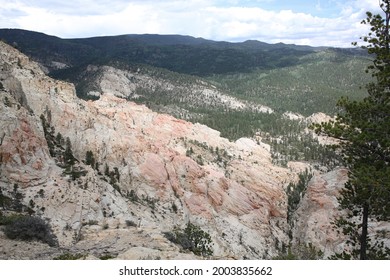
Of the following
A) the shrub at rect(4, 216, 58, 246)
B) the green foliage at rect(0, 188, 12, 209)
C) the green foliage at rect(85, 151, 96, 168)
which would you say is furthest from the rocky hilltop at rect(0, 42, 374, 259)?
the shrub at rect(4, 216, 58, 246)

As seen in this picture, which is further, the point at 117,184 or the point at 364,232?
the point at 117,184

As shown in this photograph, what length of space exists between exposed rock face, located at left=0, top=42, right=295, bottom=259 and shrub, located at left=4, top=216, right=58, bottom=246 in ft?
5.83

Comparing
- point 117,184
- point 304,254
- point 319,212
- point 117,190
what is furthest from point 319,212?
point 117,190

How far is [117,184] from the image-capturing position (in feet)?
138

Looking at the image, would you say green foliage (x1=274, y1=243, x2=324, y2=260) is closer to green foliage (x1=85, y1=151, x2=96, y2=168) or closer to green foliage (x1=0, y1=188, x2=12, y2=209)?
green foliage (x1=0, y1=188, x2=12, y2=209)

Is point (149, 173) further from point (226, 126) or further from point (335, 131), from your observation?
point (226, 126)

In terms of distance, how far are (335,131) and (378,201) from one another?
3.25m

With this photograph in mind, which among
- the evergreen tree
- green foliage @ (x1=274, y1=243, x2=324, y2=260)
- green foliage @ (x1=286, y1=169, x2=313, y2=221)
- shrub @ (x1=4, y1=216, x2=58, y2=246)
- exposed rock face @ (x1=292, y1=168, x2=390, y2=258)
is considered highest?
the evergreen tree

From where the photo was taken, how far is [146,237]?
20.0 meters

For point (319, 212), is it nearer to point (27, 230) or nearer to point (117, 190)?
point (117, 190)

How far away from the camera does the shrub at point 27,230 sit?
51.6 feet

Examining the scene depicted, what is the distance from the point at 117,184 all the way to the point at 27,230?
25947 millimetres

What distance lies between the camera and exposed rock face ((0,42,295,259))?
24266 mm
